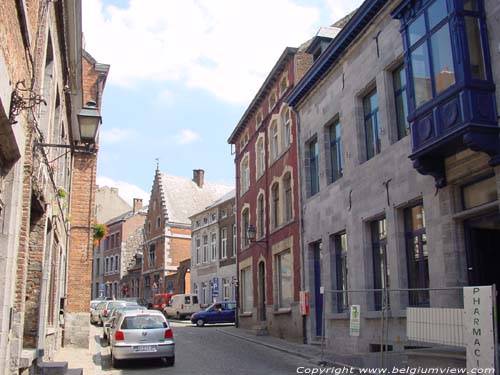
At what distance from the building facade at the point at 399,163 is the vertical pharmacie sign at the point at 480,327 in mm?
3471

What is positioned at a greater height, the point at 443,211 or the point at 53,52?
the point at 53,52

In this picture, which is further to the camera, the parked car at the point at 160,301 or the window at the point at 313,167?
the parked car at the point at 160,301

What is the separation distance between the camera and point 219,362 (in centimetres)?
1576

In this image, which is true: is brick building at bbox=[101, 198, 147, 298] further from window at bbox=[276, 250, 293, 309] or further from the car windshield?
the car windshield

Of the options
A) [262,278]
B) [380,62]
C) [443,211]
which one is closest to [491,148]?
[443,211]

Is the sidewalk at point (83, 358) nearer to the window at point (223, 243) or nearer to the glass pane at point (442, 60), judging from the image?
the glass pane at point (442, 60)

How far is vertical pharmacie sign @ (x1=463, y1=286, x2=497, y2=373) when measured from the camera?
23.4ft

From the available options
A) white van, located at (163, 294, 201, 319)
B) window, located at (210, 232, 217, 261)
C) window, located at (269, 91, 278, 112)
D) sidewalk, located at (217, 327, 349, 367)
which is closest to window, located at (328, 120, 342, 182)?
sidewalk, located at (217, 327, 349, 367)

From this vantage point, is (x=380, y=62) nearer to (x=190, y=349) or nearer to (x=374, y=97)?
(x=374, y=97)

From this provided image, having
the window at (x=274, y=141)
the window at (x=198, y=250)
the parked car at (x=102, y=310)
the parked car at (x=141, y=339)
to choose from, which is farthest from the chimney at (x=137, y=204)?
the parked car at (x=141, y=339)

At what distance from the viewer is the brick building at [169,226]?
5469cm

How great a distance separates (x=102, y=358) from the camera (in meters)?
16.9

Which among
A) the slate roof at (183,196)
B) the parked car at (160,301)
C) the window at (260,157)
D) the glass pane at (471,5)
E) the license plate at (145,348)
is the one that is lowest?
the license plate at (145,348)

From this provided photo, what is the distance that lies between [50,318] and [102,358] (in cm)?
269
